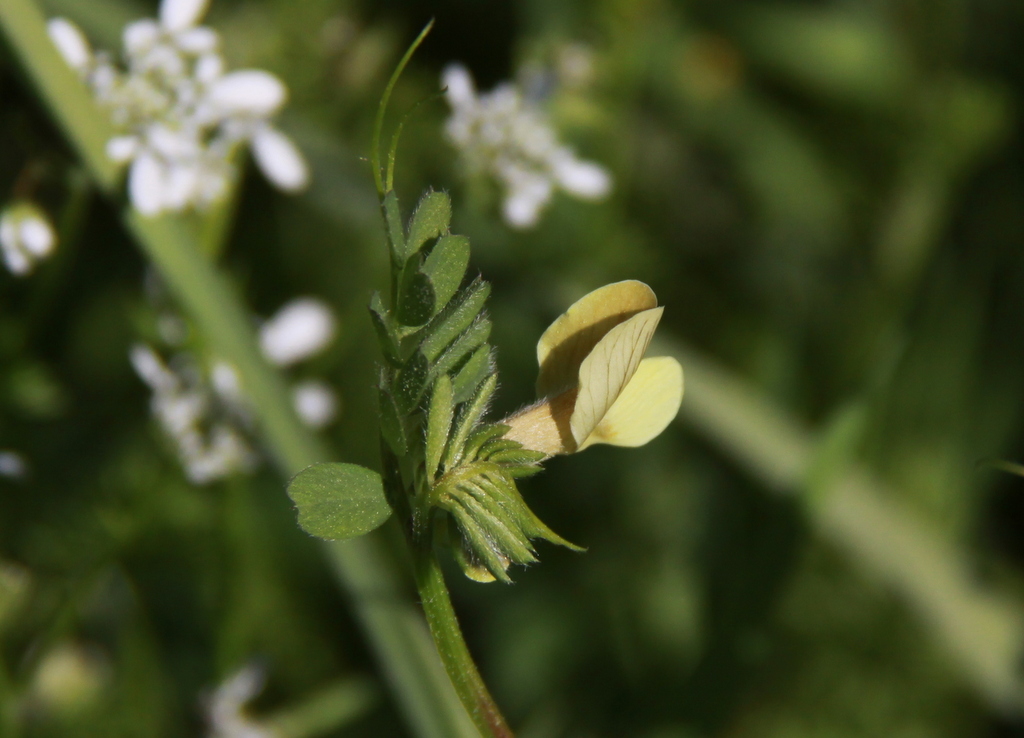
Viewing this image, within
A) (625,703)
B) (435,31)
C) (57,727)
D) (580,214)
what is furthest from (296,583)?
(435,31)

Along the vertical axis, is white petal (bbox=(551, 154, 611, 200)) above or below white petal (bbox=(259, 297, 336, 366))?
above

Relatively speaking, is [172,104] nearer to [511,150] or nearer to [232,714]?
[511,150]

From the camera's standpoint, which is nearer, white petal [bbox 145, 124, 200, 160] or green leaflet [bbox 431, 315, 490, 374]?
green leaflet [bbox 431, 315, 490, 374]

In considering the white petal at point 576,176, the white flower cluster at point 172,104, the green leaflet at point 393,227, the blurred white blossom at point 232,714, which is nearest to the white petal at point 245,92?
the white flower cluster at point 172,104

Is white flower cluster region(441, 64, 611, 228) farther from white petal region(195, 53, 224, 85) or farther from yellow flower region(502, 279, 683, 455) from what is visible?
yellow flower region(502, 279, 683, 455)

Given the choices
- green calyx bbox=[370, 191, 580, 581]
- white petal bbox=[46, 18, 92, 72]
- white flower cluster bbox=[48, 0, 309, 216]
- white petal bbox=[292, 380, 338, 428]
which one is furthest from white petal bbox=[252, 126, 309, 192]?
green calyx bbox=[370, 191, 580, 581]

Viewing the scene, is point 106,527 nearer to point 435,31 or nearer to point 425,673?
point 425,673

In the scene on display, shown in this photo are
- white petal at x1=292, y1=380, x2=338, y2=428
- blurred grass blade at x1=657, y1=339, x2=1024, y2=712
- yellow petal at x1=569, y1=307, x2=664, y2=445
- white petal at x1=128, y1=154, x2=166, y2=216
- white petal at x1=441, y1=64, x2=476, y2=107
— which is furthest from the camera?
blurred grass blade at x1=657, y1=339, x2=1024, y2=712
